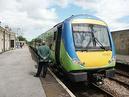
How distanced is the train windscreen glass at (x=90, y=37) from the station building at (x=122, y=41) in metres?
20.2

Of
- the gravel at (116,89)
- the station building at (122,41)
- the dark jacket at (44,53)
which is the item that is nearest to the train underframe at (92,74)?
the gravel at (116,89)

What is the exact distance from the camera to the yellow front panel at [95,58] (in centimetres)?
1071

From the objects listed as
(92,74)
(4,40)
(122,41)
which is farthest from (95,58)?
(4,40)

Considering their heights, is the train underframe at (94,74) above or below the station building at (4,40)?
below

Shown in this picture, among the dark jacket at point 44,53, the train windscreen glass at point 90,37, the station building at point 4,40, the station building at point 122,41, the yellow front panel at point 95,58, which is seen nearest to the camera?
the yellow front panel at point 95,58

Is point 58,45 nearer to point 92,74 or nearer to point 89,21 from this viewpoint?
point 89,21

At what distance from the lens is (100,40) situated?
1157 cm

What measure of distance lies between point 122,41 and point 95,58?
2249 centimetres

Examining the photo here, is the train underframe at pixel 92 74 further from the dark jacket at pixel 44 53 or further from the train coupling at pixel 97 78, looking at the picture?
the dark jacket at pixel 44 53

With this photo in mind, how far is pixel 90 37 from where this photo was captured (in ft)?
37.4

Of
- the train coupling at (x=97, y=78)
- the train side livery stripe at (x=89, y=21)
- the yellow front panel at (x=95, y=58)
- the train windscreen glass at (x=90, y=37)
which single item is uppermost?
the train side livery stripe at (x=89, y=21)

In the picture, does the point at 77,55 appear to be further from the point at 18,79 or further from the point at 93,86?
the point at 18,79

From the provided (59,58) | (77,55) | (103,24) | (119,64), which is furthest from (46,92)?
(119,64)

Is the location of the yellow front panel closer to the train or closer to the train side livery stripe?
the train
